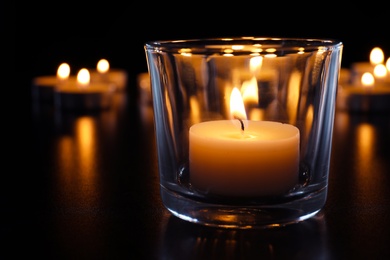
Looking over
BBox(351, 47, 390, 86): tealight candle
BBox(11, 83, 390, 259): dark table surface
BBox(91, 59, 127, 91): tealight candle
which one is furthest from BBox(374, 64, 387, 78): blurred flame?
BBox(91, 59, 127, 91): tealight candle

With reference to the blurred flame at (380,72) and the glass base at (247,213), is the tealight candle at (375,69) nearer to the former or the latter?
the blurred flame at (380,72)

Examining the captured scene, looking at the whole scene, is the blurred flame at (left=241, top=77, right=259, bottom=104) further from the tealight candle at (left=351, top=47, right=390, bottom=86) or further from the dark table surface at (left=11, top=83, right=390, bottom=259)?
the tealight candle at (left=351, top=47, right=390, bottom=86)

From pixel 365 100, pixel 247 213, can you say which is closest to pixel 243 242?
pixel 247 213

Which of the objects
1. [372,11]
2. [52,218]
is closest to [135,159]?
[52,218]

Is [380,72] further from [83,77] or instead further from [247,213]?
[247,213]

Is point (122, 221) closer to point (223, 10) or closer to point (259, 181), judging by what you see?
point (259, 181)

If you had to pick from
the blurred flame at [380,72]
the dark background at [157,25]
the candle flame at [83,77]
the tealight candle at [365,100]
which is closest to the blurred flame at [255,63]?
the tealight candle at [365,100]
